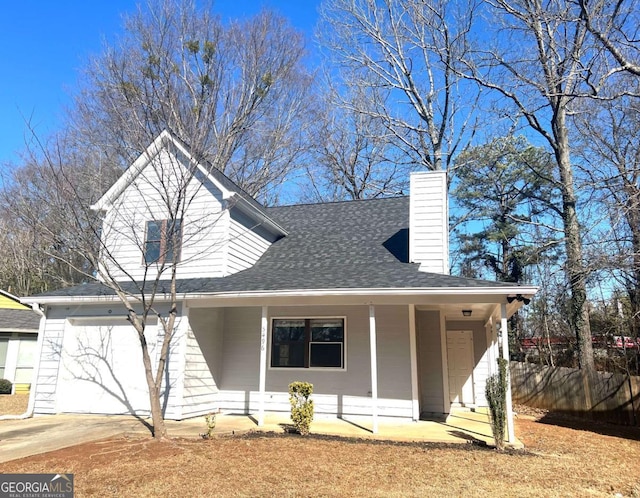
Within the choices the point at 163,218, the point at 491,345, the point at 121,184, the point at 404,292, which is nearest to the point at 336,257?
the point at 404,292

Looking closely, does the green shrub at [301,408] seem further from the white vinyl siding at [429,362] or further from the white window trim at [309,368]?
the white vinyl siding at [429,362]

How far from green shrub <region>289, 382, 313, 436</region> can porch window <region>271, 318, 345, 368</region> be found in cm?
211

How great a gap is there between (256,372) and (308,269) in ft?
9.08

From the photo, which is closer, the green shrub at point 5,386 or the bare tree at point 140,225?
the bare tree at point 140,225

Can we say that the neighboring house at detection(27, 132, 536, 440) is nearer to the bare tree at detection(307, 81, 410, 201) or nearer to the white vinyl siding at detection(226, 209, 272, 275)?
the white vinyl siding at detection(226, 209, 272, 275)

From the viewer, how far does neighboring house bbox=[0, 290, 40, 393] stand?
17.9m

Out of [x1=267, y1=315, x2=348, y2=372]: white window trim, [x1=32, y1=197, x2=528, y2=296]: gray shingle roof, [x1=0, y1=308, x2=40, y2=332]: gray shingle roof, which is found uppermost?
[x1=32, y1=197, x2=528, y2=296]: gray shingle roof

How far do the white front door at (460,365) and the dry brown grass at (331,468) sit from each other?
4.46m

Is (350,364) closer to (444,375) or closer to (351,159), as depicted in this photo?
(444,375)

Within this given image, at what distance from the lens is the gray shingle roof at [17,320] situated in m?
17.7

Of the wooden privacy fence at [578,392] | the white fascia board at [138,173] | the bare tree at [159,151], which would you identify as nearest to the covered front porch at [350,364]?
the bare tree at [159,151]

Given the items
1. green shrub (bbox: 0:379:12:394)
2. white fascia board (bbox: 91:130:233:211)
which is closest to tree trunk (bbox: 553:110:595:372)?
white fascia board (bbox: 91:130:233:211)

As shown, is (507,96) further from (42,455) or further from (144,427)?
(42,455)

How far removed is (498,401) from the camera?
7184 mm
